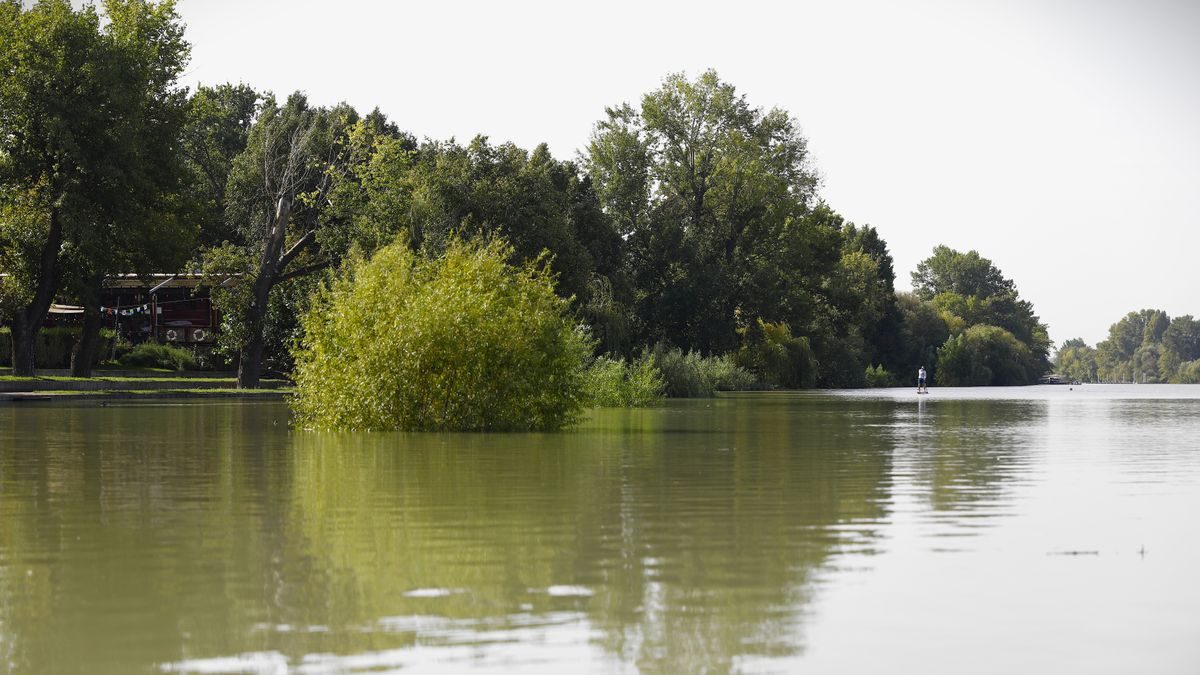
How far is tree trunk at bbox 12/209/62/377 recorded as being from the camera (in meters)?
54.1

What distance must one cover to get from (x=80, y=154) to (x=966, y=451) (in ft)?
121

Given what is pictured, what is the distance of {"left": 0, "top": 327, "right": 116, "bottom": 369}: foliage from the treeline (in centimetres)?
257

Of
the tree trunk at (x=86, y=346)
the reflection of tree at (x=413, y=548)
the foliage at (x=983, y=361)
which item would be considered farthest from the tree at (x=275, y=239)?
the foliage at (x=983, y=361)

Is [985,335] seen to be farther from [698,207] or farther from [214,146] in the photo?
[214,146]

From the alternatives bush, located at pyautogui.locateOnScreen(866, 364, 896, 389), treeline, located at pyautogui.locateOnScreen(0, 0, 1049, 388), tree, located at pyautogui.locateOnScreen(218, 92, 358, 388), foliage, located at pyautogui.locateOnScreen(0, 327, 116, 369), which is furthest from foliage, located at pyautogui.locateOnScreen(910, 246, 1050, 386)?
foliage, located at pyautogui.locateOnScreen(0, 327, 116, 369)

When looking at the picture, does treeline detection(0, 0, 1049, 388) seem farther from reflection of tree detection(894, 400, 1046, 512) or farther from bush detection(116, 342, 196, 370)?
reflection of tree detection(894, 400, 1046, 512)

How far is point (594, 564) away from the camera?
36.6 ft

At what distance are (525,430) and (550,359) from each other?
201 centimetres

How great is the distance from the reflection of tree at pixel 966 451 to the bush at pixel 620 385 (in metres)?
9.73

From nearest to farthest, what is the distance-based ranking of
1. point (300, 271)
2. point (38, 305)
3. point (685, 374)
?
point (38, 305), point (300, 271), point (685, 374)

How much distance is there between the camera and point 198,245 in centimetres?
6688

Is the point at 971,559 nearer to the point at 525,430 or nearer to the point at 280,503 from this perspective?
the point at 280,503

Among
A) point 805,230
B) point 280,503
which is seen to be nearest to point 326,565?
point 280,503

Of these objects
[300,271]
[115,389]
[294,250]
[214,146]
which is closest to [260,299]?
[300,271]
